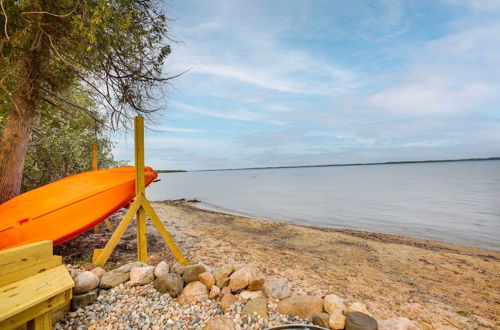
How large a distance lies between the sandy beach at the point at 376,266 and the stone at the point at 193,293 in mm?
1837

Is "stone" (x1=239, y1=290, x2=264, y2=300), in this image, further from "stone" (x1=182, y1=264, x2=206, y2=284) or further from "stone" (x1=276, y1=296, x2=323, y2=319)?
"stone" (x1=182, y1=264, x2=206, y2=284)

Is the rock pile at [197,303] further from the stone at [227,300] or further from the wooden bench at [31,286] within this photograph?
the wooden bench at [31,286]

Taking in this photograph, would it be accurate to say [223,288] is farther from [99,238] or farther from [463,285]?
[463,285]

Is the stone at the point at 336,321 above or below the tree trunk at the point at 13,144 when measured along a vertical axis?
below

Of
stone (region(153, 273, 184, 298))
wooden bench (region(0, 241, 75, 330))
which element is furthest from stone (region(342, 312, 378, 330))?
wooden bench (region(0, 241, 75, 330))

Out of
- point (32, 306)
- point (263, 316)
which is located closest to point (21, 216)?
point (32, 306)

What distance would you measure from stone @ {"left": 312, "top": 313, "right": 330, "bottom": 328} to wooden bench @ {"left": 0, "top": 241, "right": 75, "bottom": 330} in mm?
2602

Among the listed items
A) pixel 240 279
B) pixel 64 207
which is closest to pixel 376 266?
pixel 240 279

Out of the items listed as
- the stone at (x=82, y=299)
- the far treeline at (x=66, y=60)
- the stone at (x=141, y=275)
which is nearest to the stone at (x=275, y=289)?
the stone at (x=141, y=275)

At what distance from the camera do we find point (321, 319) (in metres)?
2.87

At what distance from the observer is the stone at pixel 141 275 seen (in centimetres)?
365

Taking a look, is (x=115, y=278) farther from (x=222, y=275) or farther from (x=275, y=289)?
(x=275, y=289)

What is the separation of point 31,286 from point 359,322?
3.35 metres

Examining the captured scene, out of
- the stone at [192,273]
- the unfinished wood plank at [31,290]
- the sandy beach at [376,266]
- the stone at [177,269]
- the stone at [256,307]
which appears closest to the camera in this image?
the unfinished wood plank at [31,290]
